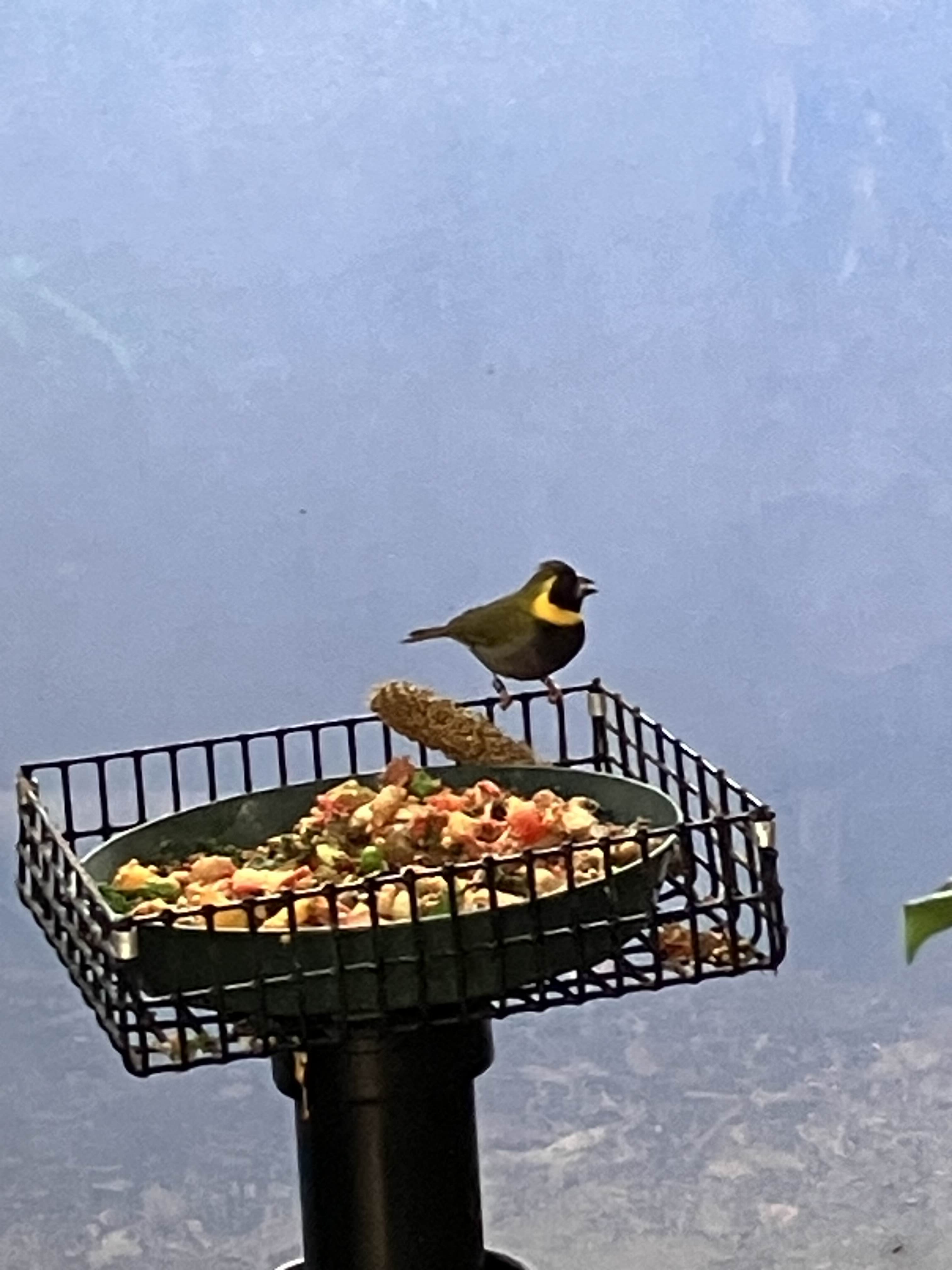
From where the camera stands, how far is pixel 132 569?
204 centimetres

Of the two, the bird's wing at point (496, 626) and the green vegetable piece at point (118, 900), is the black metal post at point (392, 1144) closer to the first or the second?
the green vegetable piece at point (118, 900)

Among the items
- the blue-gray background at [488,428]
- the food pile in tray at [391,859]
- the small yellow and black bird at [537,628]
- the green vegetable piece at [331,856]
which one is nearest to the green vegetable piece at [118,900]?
the food pile in tray at [391,859]

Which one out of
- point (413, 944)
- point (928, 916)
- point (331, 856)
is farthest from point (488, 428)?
point (928, 916)

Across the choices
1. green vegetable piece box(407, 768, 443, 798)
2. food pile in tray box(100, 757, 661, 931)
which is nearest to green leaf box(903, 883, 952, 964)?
food pile in tray box(100, 757, 661, 931)

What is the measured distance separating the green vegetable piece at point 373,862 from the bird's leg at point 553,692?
0.98 feet

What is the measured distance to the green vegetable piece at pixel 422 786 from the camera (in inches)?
54.4

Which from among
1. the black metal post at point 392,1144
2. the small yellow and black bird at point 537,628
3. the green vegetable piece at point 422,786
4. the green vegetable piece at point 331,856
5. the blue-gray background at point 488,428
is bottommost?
the black metal post at point 392,1144

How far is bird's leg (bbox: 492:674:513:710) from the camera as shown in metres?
1.57

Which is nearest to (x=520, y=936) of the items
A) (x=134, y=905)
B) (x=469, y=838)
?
(x=469, y=838)

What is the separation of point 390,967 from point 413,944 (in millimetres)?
18

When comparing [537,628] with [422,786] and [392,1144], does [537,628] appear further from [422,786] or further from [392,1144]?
[392,1144]

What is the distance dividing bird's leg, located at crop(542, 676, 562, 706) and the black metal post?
29cm

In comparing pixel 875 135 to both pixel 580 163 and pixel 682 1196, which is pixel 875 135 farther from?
pixel 682 1196

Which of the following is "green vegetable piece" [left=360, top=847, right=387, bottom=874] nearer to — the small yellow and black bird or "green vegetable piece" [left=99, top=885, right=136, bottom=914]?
"green vegetable piece" [left=99, top=885, right=136, bottom=914]
